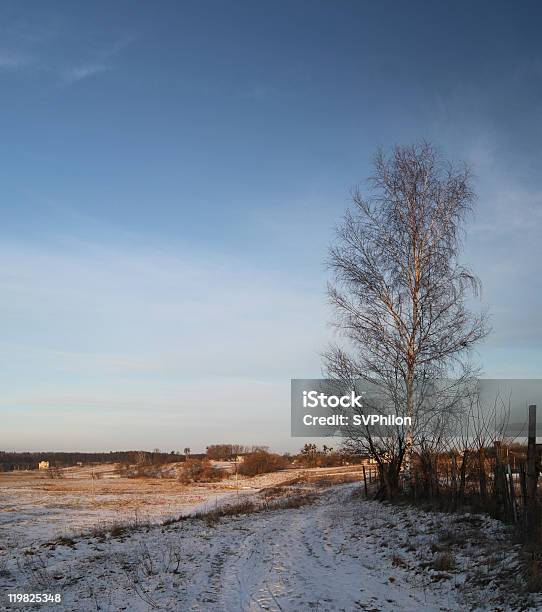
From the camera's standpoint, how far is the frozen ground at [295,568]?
7.23 meters

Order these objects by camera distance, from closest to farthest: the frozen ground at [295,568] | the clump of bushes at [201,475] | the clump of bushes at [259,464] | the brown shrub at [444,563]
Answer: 1. the frozen ground at [295,568]
2. the brown shrub at [444,563]
3. the clump of bushes at [201,475]
4. the clump of bushes at [259,464]

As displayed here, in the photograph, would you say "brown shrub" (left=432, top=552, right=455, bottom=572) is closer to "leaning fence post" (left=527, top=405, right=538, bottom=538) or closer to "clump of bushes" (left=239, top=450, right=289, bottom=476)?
"leaning fence post" (left=527, top=405, right=538, bottom=538)

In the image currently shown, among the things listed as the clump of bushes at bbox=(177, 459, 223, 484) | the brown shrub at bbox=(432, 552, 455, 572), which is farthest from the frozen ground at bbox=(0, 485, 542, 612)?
the clump of bushes at bbox=(177, 459, 223, 484)

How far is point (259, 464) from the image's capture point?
2630 inches

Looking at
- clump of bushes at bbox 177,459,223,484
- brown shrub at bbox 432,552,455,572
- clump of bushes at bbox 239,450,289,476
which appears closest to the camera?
brown shrub at bbox 432,552,455,572

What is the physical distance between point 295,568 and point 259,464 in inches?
2355

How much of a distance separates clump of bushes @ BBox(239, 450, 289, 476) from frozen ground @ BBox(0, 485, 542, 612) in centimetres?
5383

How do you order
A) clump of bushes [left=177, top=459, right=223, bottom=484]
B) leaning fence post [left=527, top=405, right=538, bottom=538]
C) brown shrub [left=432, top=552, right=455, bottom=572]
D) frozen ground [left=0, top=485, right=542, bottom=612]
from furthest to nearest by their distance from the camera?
clump of bushes [left=177, top=459, right=223, bottom=484] < leaning fence post [left=527, top=405, right=538, bottom=538] < brown shrub [left=432, top=552, right=455, bottom=572] < frozen ground [left=0, top=485, right=542, bottom=612]

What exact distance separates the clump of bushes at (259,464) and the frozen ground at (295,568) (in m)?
53.8

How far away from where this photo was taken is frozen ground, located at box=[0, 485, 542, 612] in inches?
285

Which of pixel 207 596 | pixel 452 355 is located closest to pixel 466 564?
pixel 207 596

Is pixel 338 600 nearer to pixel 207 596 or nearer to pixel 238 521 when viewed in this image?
pixel 207 596
